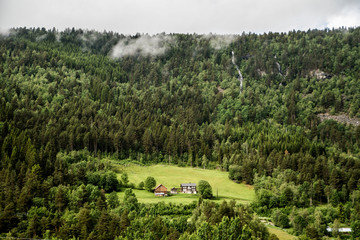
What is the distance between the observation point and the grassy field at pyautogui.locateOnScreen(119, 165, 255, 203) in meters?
102

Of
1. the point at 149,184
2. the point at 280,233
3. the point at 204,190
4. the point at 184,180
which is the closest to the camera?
the point at 280,233

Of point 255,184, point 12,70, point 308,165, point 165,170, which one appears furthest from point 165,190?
point 12,70

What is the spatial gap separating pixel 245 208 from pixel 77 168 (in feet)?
180

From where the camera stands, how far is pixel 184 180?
394 feet

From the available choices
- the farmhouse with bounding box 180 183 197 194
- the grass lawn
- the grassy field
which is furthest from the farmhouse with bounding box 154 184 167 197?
the grass lawn

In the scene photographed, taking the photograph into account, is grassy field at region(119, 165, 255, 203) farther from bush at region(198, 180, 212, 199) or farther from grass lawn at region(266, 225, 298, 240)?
grass lawn at region(266, 225, 298, 240)

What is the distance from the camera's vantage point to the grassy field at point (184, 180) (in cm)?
10212

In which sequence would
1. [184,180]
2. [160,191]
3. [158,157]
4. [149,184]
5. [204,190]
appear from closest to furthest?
[204,190] → [160,191] → [149,184] → [184,180] → [158,157]

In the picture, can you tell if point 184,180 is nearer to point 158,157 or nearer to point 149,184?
point 149,184

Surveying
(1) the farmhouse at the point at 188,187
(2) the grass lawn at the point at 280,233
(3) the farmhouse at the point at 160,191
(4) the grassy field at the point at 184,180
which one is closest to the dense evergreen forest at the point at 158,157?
(2) the grass lawn at the point at 280,233

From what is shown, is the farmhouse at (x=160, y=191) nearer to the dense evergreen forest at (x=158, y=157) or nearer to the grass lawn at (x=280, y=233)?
the dense evergreen forest at (x=158, y=157)

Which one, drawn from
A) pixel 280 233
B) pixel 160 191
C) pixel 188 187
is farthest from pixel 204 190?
pixel 280 233

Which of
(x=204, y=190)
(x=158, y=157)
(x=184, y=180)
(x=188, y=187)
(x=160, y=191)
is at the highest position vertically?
(x=158, y=157)

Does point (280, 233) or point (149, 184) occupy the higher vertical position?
point (149, 184)
